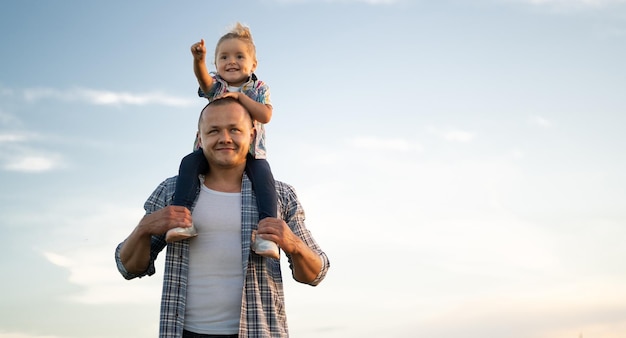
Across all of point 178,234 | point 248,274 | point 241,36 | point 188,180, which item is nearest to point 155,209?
point 188,180

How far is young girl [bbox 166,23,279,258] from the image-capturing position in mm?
4996

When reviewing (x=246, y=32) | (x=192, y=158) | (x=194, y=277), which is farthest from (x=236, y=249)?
(x=246, y=32)

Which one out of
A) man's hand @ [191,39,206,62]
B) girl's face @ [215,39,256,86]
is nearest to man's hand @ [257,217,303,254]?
man's hand @ [191,39,206,62]

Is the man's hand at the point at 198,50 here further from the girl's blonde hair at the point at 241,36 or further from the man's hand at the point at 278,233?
the man's hand at the point at 278,233

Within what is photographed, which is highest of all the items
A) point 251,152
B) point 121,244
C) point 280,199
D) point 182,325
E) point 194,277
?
point 251,152

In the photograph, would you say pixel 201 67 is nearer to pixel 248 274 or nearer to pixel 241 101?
pixel 241 101

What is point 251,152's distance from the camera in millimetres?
5484

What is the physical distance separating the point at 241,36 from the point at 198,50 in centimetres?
91

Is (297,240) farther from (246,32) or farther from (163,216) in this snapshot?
(246,32)

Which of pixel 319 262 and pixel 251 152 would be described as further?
pixel 251 152

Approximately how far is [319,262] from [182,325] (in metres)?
1.10

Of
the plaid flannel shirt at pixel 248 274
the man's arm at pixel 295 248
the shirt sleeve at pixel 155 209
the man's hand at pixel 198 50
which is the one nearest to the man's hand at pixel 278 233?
the man's arm at pixel 295 248

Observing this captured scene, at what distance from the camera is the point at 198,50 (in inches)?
225

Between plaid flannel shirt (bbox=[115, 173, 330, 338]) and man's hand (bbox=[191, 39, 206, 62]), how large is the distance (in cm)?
116
